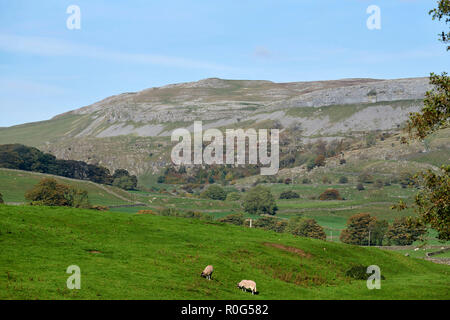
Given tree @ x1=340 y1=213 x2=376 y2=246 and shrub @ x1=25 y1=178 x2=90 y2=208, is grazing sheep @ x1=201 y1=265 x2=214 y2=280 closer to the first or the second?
shrub @ x1=25 y1=178 x2=90 y2=208

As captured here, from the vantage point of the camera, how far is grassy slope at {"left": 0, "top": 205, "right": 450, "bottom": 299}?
3662 cm

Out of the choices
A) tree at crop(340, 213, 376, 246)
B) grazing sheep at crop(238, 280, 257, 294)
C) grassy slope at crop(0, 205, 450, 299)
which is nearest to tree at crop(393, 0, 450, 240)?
grassy slope at crop(0, 205, 450, 299)

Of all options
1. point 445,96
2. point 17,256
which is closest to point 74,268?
point 17,256

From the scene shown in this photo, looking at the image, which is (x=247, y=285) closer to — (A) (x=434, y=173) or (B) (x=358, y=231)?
(A) (x=434, y=173)

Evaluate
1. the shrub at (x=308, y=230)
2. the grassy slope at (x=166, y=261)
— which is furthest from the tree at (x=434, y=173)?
the shrub at (x=308, y=230)

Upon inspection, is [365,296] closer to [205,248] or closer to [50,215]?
[205,248]

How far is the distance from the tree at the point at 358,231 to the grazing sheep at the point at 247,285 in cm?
14044

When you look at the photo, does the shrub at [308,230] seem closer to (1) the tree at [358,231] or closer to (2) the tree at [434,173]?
(1) the tree at [358,231]

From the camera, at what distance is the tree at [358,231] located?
178 meters

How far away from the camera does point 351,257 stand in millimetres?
63000

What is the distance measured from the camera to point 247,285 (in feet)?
→ 136

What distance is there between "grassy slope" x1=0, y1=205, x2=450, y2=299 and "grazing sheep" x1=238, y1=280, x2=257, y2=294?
2.59ft
